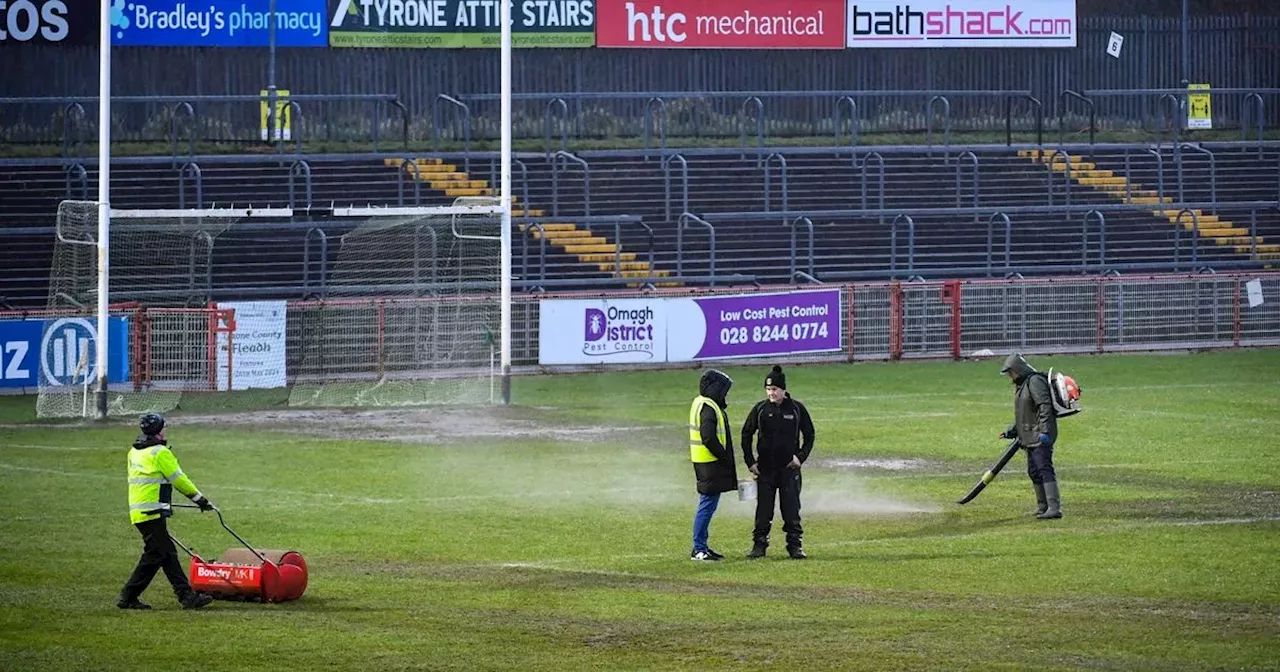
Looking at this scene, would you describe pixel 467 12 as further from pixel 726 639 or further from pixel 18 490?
pixel 726 639

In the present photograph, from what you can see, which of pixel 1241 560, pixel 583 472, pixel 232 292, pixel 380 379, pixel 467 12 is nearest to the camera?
pixel 1241 560

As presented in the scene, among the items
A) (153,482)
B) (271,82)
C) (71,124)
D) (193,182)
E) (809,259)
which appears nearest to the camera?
(153,482)

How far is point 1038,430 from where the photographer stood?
21422 millimetres

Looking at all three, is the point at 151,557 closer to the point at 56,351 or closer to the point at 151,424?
the point at 151,424

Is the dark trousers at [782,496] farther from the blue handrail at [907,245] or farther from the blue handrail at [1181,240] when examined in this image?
the blue handrail at [1181,240]

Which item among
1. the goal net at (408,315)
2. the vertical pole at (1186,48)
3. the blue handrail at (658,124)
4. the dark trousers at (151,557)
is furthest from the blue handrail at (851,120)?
the dark trousers at (151,557)

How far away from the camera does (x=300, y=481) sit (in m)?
25.2

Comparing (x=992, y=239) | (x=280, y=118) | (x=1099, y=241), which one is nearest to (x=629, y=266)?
(x=992, y=239)

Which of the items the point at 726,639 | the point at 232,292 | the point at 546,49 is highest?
the point at 546,49

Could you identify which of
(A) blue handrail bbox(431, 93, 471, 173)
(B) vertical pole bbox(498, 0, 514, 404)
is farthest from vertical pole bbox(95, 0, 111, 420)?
(A) blue handrail bbox(431, 93, 471, 173)

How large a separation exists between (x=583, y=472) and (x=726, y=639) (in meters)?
11.1

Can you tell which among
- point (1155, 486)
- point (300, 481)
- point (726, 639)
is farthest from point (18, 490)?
point (1155, 486)

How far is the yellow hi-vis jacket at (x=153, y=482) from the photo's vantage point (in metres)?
16.5

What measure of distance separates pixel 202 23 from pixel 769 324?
1693 cm
